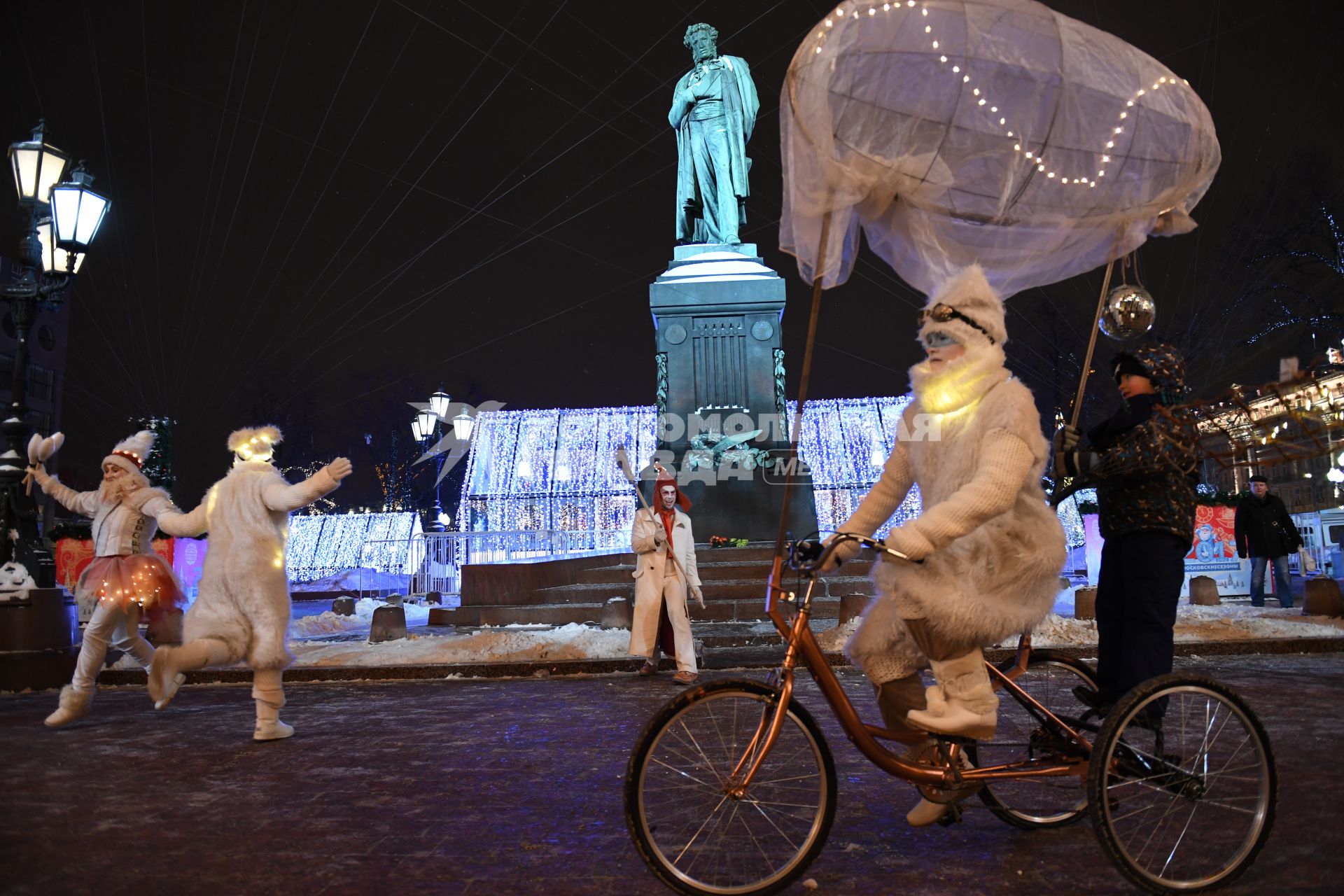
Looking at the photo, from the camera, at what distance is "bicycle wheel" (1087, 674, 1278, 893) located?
3.22 m

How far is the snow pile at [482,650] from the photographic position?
409 inches

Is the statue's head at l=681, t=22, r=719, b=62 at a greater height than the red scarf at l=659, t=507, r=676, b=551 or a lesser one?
greater

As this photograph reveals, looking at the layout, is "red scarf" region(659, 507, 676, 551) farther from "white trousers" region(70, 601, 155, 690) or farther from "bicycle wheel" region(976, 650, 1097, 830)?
"bicycle wheel" region(976, 650, 1097, 830)

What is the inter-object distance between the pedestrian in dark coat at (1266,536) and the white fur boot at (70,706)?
45.7 feet

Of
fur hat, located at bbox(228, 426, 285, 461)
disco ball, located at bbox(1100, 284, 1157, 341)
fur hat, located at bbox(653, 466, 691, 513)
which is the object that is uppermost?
disco ball, located at bbox(1100, 284, 1157, 341)

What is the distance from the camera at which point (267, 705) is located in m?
6.44

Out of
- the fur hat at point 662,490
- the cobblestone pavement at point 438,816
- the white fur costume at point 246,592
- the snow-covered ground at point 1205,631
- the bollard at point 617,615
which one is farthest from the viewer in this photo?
the bollard at point 617,615

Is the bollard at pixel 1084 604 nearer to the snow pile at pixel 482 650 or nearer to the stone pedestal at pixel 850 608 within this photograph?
the stone pedestal at pixel 850 608

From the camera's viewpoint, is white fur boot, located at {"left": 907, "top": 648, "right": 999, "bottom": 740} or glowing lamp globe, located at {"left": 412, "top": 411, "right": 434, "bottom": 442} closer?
white fur boot, located at {"left": 907, "top": 648, "right": 999, "bottom": 740}

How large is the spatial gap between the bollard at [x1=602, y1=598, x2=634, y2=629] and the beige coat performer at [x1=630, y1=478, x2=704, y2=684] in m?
2.82

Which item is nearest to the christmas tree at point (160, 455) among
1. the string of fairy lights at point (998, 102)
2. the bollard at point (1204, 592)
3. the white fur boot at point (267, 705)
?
the white fur boot at point (267, 705)

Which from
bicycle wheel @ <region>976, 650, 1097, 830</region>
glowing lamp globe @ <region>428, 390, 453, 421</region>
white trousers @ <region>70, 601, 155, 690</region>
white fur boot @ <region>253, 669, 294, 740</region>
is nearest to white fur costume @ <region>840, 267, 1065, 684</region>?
bicycle wheel @ <region>976, 650, 1097, 830</region>

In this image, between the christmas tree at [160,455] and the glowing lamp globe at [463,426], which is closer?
the christmas tree at [160,455]

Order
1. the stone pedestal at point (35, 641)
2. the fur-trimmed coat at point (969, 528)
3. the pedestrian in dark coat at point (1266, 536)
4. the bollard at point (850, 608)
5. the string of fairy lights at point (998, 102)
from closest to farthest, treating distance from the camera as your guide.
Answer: the fur-trimmed coat at point (969, 528) → the string of fairy lights at point (998, 102) → the stone pedestal at point (35, 641) → the bollard at point (850, 608) → the pedestrian in dark coat at point (1266, 536)
